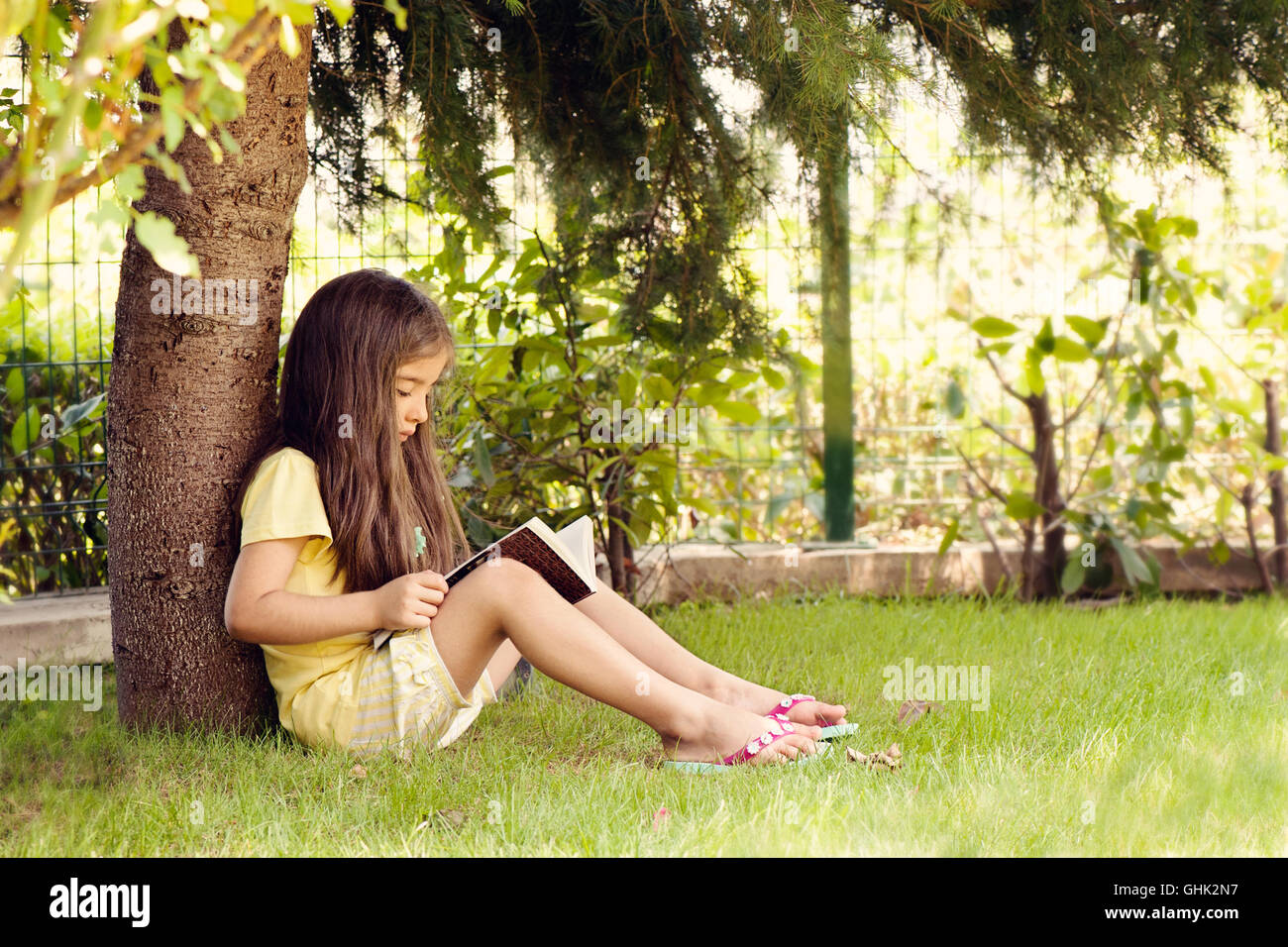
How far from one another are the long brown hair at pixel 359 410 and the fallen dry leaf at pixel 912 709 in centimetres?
116

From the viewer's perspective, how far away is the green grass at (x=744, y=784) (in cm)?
196

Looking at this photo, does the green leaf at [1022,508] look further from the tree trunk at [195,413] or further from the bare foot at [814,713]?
the tree trunk at [195,413]

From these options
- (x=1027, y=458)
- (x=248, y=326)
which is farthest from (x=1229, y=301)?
(x=248, y=326)

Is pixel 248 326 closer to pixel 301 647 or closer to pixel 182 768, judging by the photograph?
pixel 301 647

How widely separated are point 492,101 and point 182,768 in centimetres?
179

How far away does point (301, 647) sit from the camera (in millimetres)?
2510

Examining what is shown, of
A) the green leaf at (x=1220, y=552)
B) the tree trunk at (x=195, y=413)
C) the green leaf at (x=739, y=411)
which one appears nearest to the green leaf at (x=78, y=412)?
the tree trunk at (x=195, y=413)

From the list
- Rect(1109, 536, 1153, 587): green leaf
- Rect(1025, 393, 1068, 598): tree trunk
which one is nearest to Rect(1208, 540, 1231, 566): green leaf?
Rect(1109, 536, 1153, 587): green leaf

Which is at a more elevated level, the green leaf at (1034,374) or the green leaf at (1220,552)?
the green leaf at (1034,374)

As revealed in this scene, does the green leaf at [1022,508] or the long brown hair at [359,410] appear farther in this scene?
the green leaf at [1022,508]

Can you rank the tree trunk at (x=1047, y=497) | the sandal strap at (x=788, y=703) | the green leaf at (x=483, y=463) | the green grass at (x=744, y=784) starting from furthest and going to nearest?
the tree trunk at (x=1047, y=497)
the green leaf at (x=483, y=463)
the sandal strap at (x=788, y=703)
the green grass at (x=744, y=784)

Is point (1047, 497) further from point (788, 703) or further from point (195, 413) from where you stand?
point (195, 413)

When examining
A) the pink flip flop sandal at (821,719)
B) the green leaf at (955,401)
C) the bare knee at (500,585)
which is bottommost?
the pink flip flop sandal at (821,719)

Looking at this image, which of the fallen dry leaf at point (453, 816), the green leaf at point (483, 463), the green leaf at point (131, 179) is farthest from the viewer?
the green leaf at point (483, 463)
